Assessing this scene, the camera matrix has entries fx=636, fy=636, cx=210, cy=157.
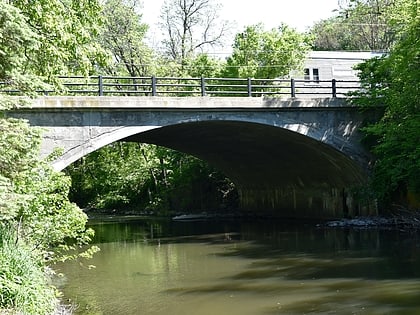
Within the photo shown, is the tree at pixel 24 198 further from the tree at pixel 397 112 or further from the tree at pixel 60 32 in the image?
the tree at pixel 397 112

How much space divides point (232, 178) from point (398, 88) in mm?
Answer: 13177

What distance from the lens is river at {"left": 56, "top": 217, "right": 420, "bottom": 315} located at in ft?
34.4

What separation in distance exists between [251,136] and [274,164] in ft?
15.1

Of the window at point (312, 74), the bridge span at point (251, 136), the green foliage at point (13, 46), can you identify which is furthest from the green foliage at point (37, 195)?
the window at point (312, 74)

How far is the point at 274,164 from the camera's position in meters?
28.6

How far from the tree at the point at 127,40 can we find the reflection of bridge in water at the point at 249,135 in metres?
8.62

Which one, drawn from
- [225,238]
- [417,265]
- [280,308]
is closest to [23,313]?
[280,308]

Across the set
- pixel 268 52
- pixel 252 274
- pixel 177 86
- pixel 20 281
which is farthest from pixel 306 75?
pixel 20 281

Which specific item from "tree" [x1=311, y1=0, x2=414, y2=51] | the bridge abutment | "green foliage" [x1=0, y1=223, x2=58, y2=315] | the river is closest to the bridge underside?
the bridge abutment

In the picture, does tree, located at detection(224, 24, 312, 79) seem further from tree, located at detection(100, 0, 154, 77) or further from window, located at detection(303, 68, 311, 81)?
tree, located at detection(100, 0, 154, 77)

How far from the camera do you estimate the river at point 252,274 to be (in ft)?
34.4

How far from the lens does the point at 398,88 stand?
2114 centimetres

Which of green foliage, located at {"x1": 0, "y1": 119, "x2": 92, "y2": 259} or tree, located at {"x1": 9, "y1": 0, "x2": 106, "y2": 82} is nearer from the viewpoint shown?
green foliage, located at {"x1": 0, "y1": 119, "x2": 92, "y2": 259}

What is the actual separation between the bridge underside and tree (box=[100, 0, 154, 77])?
29.1 feet
